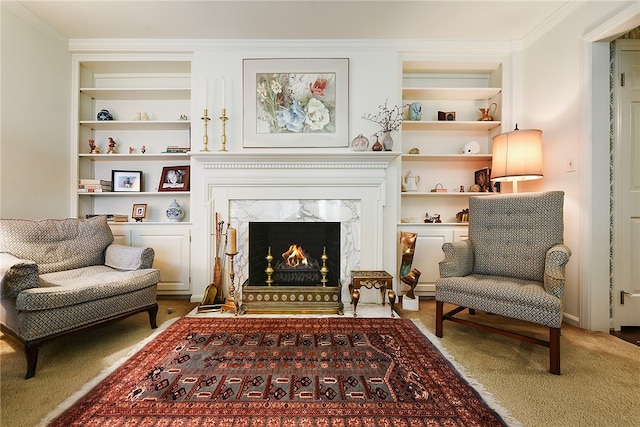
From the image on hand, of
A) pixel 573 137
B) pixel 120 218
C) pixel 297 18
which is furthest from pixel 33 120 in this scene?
pixel 573 137

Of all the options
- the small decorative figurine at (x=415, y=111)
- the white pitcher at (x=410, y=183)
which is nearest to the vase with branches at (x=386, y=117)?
the small decorative figurine at (x=415, y=111)

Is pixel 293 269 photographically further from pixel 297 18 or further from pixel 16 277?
pixel 297 18

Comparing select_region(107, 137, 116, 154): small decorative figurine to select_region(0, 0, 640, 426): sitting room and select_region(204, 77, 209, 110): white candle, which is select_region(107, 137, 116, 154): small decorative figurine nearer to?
select_region(0, 0, 640, 426): sitting room

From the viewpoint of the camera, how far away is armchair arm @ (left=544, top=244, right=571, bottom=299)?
65.3 inches

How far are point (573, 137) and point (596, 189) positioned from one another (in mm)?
467

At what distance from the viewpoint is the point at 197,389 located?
1397 millimetres

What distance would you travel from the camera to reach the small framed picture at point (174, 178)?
3.17 metres

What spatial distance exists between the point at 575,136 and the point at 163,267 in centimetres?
400

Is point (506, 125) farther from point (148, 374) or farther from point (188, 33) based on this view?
point (148, 374)

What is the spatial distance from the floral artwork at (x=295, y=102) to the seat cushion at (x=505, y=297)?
190 cm

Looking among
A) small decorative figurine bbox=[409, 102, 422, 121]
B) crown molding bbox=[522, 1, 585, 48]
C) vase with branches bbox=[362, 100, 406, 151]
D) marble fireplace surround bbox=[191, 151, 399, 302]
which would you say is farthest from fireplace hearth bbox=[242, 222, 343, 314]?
crown molding bbox=[522, 1, 585, 48]

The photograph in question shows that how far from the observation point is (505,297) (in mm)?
1752

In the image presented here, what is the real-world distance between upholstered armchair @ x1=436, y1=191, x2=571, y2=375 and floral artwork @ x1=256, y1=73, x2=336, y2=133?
168cm

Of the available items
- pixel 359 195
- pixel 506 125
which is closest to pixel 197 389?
pixel 359 195
